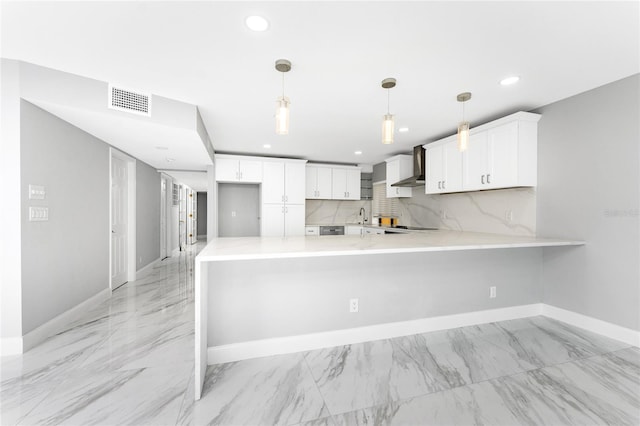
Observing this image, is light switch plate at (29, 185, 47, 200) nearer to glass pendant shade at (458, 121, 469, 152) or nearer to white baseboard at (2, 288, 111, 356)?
white baseboard at (2, 288, 111, 356)

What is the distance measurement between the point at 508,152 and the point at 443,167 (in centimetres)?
95

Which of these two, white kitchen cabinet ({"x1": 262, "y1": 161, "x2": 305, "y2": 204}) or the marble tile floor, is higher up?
white kitchen cabinet ({"x1": 262, "y1": 161, "x2": 305, "y2": 204})

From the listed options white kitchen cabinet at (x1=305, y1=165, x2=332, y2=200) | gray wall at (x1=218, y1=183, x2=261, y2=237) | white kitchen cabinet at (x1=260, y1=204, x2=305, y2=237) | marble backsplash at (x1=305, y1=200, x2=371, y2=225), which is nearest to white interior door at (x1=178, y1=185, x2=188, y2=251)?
gray wall at (x1=218, y1=183, x2=261, y2=237)

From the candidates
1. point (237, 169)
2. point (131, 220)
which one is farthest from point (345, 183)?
point (131, 220)

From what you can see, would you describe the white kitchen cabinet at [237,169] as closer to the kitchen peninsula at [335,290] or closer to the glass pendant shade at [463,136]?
the kitchen peninsula at [335,290]

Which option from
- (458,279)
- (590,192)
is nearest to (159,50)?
(458,279)

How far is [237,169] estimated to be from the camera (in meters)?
5.21

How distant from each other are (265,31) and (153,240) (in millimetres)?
5284

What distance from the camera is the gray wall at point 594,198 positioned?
95.0 inches

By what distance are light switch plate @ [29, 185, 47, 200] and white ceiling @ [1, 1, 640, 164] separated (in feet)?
3.38

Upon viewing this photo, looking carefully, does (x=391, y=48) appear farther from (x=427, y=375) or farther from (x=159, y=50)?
(x=427, y=375)

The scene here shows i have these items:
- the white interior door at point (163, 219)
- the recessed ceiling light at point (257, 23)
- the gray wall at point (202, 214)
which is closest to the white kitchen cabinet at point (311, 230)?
the white interior door at point (163, 219)

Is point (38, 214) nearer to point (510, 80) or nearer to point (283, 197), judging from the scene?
point (283, 197)

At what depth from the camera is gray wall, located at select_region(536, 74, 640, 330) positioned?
7.92ft
